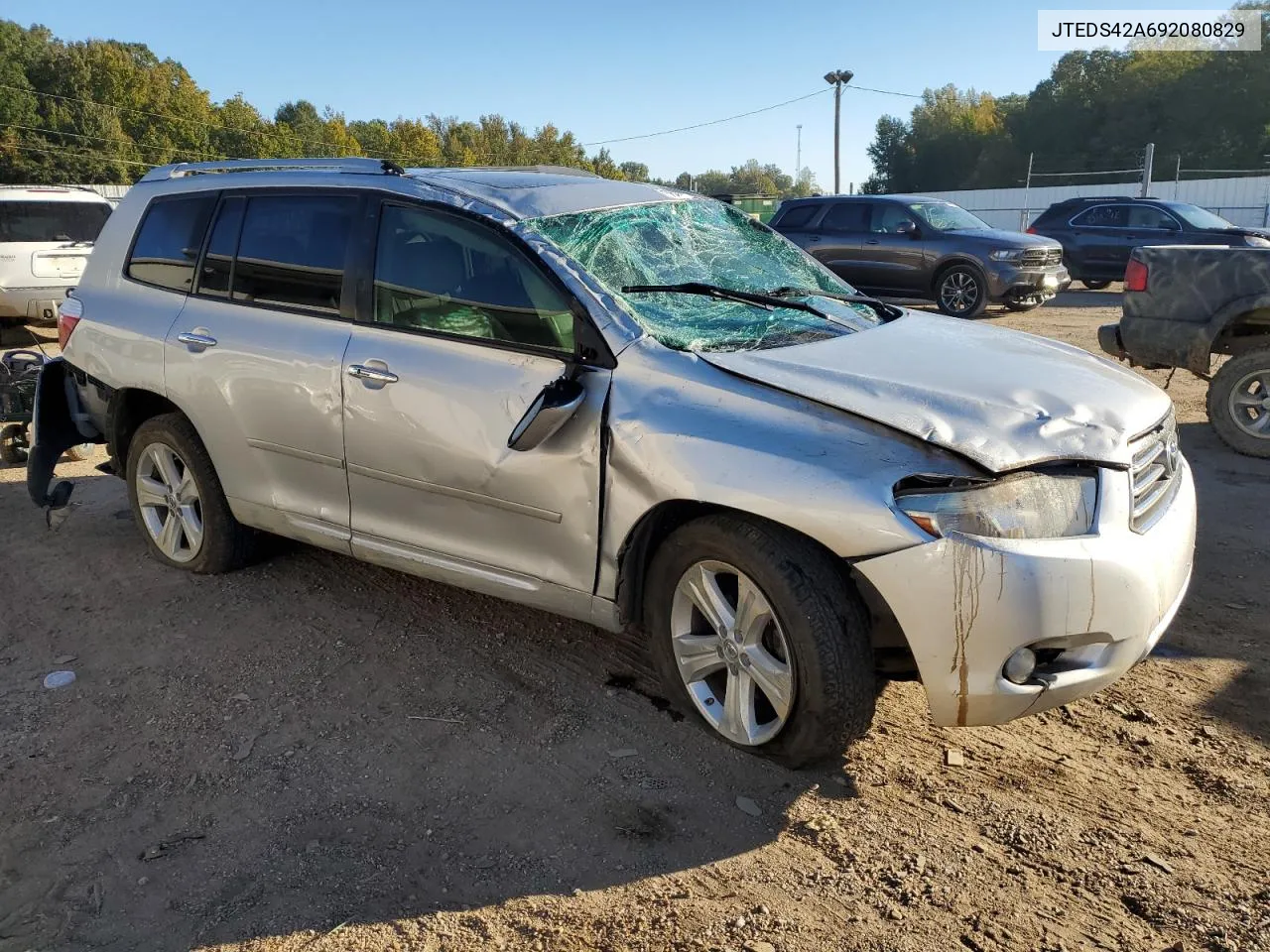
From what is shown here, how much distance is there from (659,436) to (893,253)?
39.9 ft

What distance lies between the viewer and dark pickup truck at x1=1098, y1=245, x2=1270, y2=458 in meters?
6.65

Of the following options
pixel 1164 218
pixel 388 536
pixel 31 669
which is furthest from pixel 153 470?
pixel 1164 218

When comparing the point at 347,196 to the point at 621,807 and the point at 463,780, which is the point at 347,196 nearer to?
the point at 463,780

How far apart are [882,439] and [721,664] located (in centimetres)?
90

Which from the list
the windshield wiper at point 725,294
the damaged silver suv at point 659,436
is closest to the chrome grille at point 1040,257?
the damaged silver suv at point 659,436

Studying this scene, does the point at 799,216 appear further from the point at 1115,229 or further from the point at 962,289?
the point at 1115,229

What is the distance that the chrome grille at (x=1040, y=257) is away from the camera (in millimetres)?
13734

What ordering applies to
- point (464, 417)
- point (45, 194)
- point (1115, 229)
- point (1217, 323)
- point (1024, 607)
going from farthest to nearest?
point (1115, 229), point (45, 194), point (1217, 323), point (464, 417), point (1024, 607)

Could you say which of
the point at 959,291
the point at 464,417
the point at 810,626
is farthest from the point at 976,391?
the point at 959,291

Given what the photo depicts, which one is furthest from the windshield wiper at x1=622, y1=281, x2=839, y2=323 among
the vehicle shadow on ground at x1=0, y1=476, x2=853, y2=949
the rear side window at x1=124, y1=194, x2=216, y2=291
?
the rear side window at x1=124, y1=194, x2=216, y2=291

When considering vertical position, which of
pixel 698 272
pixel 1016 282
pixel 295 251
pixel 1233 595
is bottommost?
pixel 1233 595

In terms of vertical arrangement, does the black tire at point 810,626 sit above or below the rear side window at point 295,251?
below

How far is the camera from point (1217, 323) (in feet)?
21.9

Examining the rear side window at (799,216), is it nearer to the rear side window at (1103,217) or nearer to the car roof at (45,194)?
the rear side window at (1103,217)
